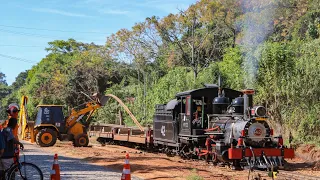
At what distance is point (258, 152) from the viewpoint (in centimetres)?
1418

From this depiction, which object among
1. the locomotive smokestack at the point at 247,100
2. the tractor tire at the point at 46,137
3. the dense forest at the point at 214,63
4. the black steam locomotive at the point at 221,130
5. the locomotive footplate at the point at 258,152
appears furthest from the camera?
the tractor tire at the point at 46,137

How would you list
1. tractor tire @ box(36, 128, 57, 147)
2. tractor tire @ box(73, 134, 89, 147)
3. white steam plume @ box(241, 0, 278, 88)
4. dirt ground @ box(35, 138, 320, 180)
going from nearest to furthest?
1. dirt ground @ box(35, 138, 320, 180)
2. tractor tire @ box(36, 128, 57, 147)
3. tractor tire @ box(73, 134, 89, 147)
4. white steam plume @ box(241, 0, 278, 88)

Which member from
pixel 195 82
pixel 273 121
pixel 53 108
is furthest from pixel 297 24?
pixel 53 108

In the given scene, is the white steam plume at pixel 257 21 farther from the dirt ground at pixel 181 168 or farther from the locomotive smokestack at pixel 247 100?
the locomotive smokestack at pixel 247 100

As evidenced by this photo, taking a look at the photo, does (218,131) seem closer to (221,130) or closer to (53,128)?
(221,130)

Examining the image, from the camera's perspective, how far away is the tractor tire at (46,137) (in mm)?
22438

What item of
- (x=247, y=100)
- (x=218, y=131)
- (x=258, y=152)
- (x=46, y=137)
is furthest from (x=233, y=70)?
(x=258, y=152)

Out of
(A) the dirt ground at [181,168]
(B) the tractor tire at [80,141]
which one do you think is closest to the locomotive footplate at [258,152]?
(A) the dirt ground at [181,168]

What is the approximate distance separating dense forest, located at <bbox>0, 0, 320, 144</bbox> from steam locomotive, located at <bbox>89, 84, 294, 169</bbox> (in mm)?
4316

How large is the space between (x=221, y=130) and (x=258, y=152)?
1768 mm

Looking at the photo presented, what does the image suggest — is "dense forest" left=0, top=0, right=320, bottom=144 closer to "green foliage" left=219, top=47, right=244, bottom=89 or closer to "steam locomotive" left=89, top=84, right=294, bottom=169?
"green foliage" left=219, top=47, right=244, bottom=89

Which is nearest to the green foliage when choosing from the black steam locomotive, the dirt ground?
the black steam locomotive

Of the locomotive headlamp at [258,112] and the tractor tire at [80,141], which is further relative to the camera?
the tractor tire at [80,141]

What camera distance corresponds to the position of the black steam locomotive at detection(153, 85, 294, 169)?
563 inches
